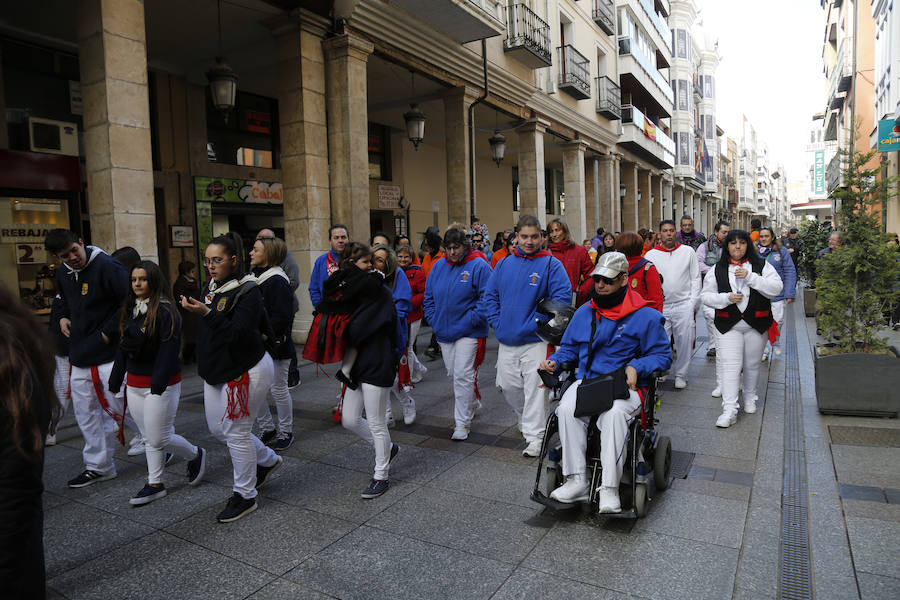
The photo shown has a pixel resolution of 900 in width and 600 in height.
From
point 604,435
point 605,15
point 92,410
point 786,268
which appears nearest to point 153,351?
point 92,410

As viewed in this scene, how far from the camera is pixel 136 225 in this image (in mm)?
7770

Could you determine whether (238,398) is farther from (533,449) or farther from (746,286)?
(746,286)

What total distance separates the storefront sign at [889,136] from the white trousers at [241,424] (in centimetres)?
1766

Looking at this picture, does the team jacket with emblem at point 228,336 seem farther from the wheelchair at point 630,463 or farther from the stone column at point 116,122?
the stone column at point 116,122

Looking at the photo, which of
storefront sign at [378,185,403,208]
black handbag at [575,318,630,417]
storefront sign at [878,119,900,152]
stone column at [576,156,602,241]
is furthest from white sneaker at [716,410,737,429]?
stone column at [576,156,602,241]

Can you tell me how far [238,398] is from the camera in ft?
12.6

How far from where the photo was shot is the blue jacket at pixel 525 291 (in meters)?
4.98

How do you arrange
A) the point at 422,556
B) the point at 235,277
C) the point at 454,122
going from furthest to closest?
the point at 454,122 → the point at 235,277 → the point at 422,556

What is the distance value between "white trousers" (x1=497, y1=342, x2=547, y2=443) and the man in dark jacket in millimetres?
3074

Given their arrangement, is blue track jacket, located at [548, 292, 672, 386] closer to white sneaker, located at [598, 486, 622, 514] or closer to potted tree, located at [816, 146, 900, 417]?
white sneaker, located at [598, 486, 622, 514]

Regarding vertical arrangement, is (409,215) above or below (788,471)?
above

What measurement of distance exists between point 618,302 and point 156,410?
10.6 ft

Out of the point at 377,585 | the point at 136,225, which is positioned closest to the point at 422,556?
the point at 377,585

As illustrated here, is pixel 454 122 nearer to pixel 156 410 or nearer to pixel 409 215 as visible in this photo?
pixel 409 215
